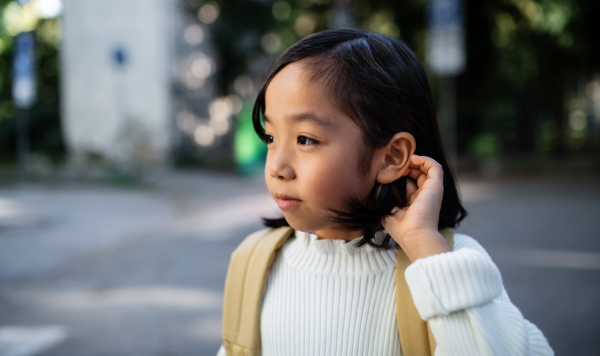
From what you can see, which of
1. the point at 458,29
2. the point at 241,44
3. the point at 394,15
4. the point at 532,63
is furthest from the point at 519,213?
the point at 241,44

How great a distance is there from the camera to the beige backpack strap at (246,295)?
1.46 metres

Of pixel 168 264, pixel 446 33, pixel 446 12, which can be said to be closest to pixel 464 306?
pixel 168 264

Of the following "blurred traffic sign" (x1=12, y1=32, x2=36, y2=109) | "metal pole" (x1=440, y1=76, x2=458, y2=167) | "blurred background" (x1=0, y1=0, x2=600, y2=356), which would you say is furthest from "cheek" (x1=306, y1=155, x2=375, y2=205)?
"blurred traffic sign" (x1=12, y1=32, x2=36, y2=109)

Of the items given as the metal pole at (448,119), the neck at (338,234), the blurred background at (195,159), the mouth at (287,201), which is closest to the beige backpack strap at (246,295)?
the neck at (338,234)

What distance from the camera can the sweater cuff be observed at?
1163 millimetres

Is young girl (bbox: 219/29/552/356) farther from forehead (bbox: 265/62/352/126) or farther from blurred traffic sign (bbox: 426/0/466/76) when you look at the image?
blurred traffic sign (bbox: 426/0/466/76)

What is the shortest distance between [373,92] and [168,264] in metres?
4.42

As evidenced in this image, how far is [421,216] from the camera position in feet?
4.17

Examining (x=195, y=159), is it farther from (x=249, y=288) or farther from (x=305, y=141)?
(x=305, y=141)

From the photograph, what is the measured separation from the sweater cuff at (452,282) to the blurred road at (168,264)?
42.8 inches

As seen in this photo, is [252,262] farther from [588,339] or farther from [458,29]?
[458,29]

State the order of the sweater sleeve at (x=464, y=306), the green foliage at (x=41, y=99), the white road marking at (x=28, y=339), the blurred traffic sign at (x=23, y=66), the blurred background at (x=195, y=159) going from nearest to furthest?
the sweater sleeve at (x=464, y=306) → the white road marking at (x=28, y=339) → the blurred background at (x=195, y=159) → the blurred traffic sign at (x=23, y=66) → the green foliage at (x=41, y=99)

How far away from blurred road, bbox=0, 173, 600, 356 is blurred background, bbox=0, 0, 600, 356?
24 mm

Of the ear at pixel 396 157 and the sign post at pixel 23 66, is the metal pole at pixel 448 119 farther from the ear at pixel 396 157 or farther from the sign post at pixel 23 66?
the ear at pixel 396 157
